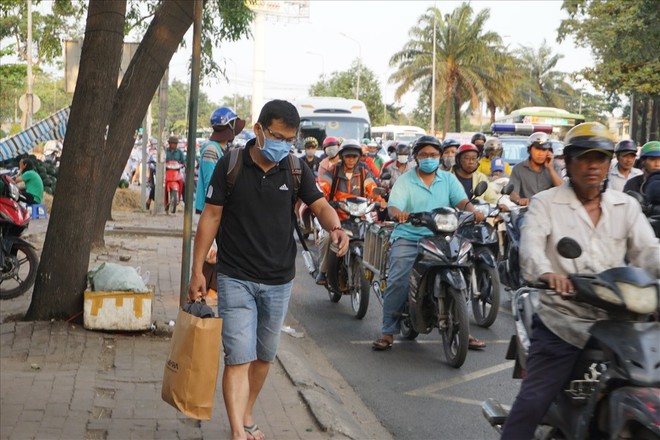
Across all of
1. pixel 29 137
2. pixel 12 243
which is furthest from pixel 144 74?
pixel 29 137

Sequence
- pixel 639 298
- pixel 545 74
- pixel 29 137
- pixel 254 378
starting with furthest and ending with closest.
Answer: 1. pixel 545 74
2. pixel 29 137
3. pixel 254 378
4. pixel 639 298

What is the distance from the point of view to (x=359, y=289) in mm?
10336

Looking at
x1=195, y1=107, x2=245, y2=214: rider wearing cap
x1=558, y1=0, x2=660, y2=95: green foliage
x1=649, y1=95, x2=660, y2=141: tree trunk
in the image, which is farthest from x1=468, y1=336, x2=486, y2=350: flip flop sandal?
x1=649, y1=95, x2=660, y2=141: tree trunk

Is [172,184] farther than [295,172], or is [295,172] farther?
[172,184]

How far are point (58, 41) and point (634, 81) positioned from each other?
1813 centimetres

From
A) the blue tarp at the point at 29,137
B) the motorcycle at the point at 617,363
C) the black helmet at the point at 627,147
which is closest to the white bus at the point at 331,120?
the blue tarp at the point at 29,137

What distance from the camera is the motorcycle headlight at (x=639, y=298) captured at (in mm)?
3801

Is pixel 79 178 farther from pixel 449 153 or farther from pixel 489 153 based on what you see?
pixel 489 153

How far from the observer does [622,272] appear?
3889 millimetres

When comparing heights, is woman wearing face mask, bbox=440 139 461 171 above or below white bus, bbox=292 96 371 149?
below

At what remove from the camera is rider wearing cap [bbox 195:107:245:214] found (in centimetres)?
809

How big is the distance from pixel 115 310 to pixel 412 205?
8.71 ft

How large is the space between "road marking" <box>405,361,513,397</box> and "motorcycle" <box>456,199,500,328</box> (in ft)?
4.98

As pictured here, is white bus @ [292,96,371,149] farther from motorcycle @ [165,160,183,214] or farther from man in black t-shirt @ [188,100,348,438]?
man in black t-shirt @ [188,100,348,438]
